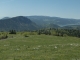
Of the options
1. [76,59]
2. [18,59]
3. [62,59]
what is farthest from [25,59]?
[76,59]

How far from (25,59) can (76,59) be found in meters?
5.51

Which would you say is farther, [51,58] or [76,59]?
[51,58]

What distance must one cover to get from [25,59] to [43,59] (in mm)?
1996

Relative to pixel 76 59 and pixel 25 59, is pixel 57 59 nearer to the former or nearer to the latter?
pixel 76 59

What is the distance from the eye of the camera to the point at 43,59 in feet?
72.0

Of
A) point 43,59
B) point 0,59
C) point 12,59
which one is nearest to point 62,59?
point 43,59

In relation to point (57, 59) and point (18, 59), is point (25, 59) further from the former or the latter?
point (57, 59)

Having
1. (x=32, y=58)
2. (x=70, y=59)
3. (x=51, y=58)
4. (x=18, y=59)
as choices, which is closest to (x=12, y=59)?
(x=18, y=59)

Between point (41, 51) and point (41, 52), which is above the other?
point (41, 52)

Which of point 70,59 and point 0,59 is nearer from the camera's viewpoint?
point 70,59

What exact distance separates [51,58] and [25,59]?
9.29 feet

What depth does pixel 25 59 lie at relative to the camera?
73.3ft

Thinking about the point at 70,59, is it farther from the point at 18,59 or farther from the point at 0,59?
the point at 0,59

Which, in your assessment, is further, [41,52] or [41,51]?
[41,51]
